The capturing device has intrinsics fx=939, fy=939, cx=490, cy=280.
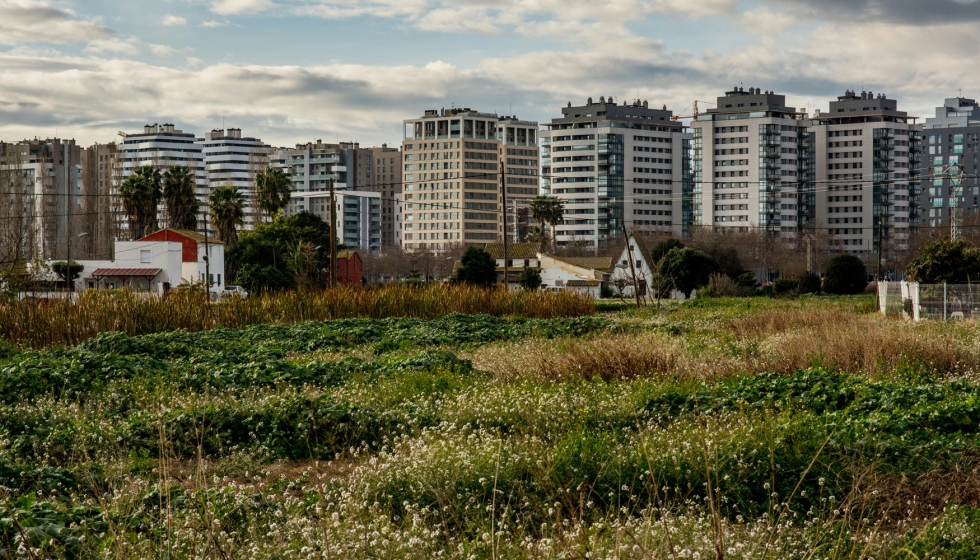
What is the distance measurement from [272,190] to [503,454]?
231 ft

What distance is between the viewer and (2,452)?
843 centimetres

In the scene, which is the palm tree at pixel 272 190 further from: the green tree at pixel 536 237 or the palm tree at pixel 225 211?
the green tree at pixel 536 237

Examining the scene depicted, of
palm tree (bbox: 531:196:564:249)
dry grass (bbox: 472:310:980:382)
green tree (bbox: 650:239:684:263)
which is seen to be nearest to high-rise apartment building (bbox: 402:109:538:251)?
palm tree (bbox: 531:196:564:249)

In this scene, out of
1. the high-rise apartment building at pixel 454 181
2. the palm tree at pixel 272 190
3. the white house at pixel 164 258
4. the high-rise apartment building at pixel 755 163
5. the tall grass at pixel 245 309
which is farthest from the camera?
the high-rise apartment building at pixel 454 181

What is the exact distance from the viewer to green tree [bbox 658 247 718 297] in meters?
58.4

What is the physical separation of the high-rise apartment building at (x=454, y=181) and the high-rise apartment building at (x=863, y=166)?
189 ft

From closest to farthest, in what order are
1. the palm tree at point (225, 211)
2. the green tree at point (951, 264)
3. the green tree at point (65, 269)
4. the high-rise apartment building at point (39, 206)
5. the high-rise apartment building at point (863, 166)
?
the green tree at point (951, 264), the green tree at point (65, 269), the high-rise apartment building at point (39, 206), the palm tree at point (225, 211), the high-rise apartment building at point (863, 166)

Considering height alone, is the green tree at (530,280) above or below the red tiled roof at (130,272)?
below

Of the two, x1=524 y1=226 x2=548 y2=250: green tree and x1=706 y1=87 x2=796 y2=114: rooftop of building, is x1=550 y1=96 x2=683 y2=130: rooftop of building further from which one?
x1=524 y1=226 x2=548 y2=250: green tree

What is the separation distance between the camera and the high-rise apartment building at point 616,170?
558 feet

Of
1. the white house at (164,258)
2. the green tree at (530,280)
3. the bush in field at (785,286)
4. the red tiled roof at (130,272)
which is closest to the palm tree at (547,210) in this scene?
the green tree at (530,280)

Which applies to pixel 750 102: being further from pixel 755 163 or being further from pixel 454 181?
pixel 454 181

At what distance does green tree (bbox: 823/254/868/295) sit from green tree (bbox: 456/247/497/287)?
74.0ft

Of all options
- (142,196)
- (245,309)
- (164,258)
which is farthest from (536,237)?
(245,309)
